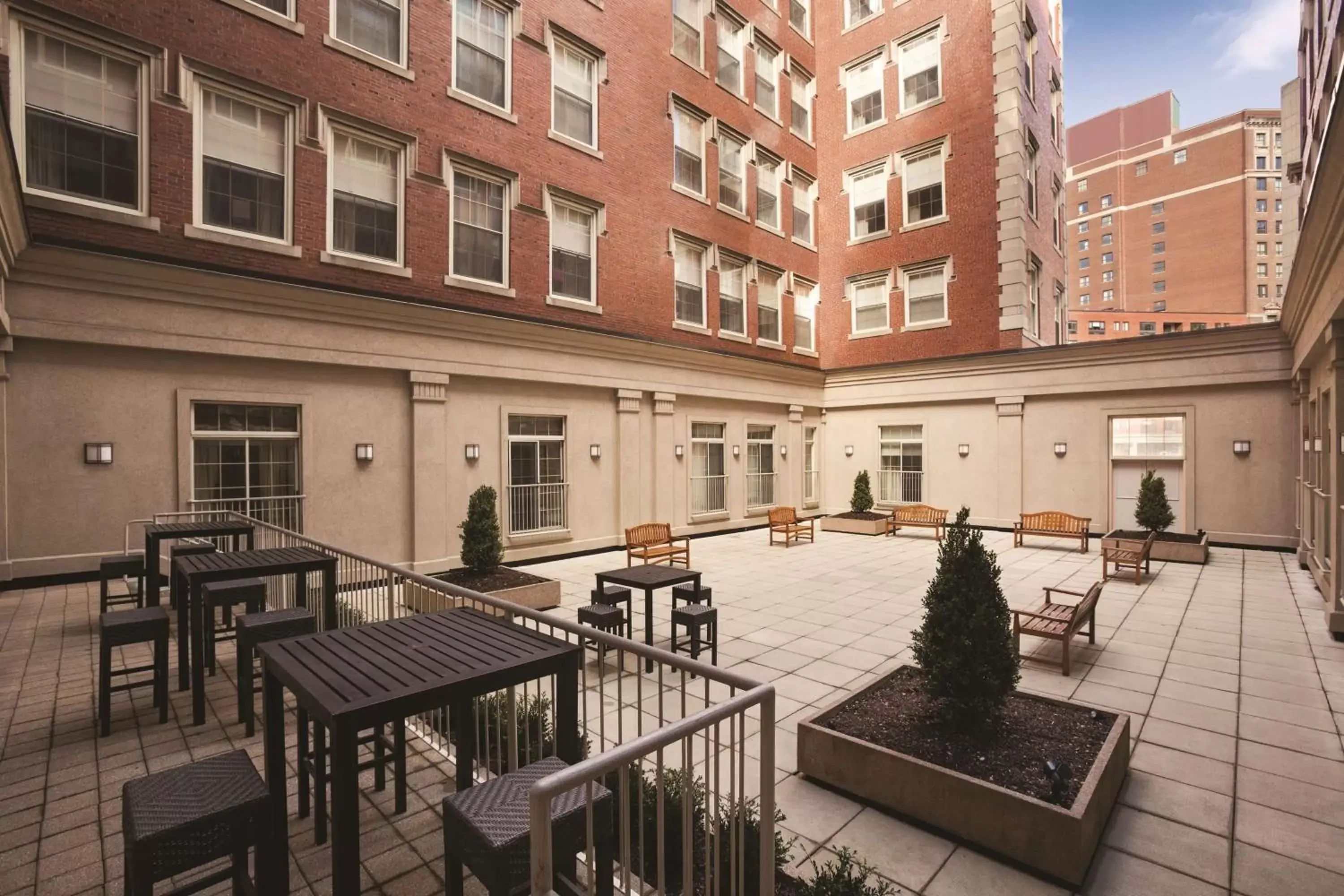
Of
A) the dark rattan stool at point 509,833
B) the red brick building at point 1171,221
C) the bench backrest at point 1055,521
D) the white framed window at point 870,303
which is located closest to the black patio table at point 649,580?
the dark rattan stool at point 509,833

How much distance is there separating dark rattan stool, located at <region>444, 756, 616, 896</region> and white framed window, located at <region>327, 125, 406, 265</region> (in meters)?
11.2

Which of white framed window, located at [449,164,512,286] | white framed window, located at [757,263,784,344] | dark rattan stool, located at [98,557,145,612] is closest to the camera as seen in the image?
dark rattan stool, located at [98,557,145,612]

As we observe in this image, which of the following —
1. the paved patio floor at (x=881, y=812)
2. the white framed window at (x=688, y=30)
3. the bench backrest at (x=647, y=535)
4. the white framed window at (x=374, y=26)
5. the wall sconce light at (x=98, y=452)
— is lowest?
the paved patio floor at (x=881, y=812)

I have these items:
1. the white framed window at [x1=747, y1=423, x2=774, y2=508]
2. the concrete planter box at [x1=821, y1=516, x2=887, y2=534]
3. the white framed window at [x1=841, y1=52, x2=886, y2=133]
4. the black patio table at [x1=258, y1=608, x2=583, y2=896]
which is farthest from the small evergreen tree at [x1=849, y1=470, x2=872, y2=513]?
the black patio table at [x1=258, y1=608, x2=583, y2=896]

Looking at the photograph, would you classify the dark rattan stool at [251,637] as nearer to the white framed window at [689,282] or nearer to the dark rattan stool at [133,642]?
the dark rattan stool at [133,642]

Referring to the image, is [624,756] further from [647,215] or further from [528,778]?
[647,215]

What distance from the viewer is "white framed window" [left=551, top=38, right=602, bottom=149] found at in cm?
1435

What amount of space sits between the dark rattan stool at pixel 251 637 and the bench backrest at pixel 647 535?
743 cm

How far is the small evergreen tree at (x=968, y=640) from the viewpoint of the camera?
4.45 meters

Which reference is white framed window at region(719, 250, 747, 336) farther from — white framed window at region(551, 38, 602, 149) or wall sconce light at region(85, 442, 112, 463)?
wall sconce light at region(85, 442, 112, 463)

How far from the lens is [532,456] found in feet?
45.4

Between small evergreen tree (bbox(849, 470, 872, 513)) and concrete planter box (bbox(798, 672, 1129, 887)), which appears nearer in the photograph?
concrete planter box (bbox(798, 672, 1129, 887))

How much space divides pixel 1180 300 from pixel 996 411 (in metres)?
82.4

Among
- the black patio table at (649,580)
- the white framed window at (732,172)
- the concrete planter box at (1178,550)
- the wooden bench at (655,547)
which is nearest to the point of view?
the black patio table at (649,580)
